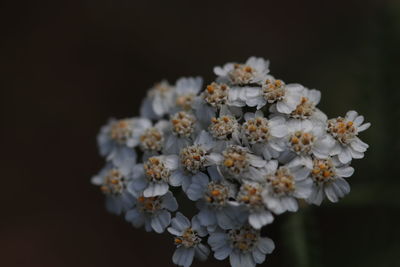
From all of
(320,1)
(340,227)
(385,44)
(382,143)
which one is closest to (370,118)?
(382,143)

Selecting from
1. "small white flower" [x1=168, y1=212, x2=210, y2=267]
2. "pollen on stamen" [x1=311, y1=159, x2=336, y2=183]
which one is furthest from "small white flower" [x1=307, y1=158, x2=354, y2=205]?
"small white flower" [x1=168, y1=212, x2=210, y2=267]

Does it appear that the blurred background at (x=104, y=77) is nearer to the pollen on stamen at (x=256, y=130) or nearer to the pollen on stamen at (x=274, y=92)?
the pollen on stamen at (x=274, y=92)

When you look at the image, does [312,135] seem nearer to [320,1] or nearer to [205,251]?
[205,251]

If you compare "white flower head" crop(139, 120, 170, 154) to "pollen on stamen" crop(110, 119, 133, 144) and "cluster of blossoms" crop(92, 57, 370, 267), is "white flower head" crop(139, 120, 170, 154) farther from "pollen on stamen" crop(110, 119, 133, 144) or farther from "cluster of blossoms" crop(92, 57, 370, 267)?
"pollen on stamen" crop(110, 119, 133, 144)

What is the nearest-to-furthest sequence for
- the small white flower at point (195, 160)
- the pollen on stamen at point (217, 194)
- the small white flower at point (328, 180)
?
1. the pollen on stamen at point (217, 194)
2. the small white flower at point (328, 180)
3. the small white flower at point (195, 160)

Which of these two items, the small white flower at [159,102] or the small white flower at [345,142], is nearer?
the small white flower at [345,142]

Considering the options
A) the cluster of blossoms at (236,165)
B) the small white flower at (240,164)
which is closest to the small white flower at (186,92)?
the cluster of blossoms at (236,165)
